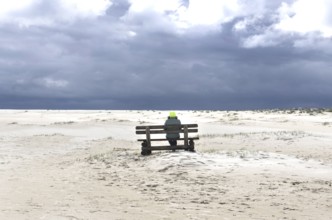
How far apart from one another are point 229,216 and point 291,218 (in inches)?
50.7

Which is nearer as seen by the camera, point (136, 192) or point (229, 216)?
point (229, 216)

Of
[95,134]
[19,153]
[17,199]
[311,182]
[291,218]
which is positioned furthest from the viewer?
[95,134]

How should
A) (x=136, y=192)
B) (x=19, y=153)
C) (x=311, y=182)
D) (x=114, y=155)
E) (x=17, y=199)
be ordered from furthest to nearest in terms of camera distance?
(x=19, y=153), (x=114, y=155), (x=311, y=182), (x=136, y=192), (x=17, y=199)

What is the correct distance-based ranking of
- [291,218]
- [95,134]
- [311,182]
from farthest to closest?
[95,134] < [311,182] < [291,218]

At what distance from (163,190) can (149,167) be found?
470 cm

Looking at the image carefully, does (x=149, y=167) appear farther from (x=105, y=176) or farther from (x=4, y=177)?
(x=4, y=177)

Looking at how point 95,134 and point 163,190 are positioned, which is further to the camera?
point 95,134

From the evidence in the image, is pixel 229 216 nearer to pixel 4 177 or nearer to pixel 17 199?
pixel 17 199

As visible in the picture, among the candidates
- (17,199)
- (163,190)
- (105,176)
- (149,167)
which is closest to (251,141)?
(149,167)

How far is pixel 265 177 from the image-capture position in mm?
16203

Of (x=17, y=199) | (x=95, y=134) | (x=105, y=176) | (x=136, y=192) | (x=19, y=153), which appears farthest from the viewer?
(x=95, y=134)

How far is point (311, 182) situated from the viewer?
1547 centimetres

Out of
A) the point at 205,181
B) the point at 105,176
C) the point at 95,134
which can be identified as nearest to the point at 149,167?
the point at 105,176

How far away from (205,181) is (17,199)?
565 cm
